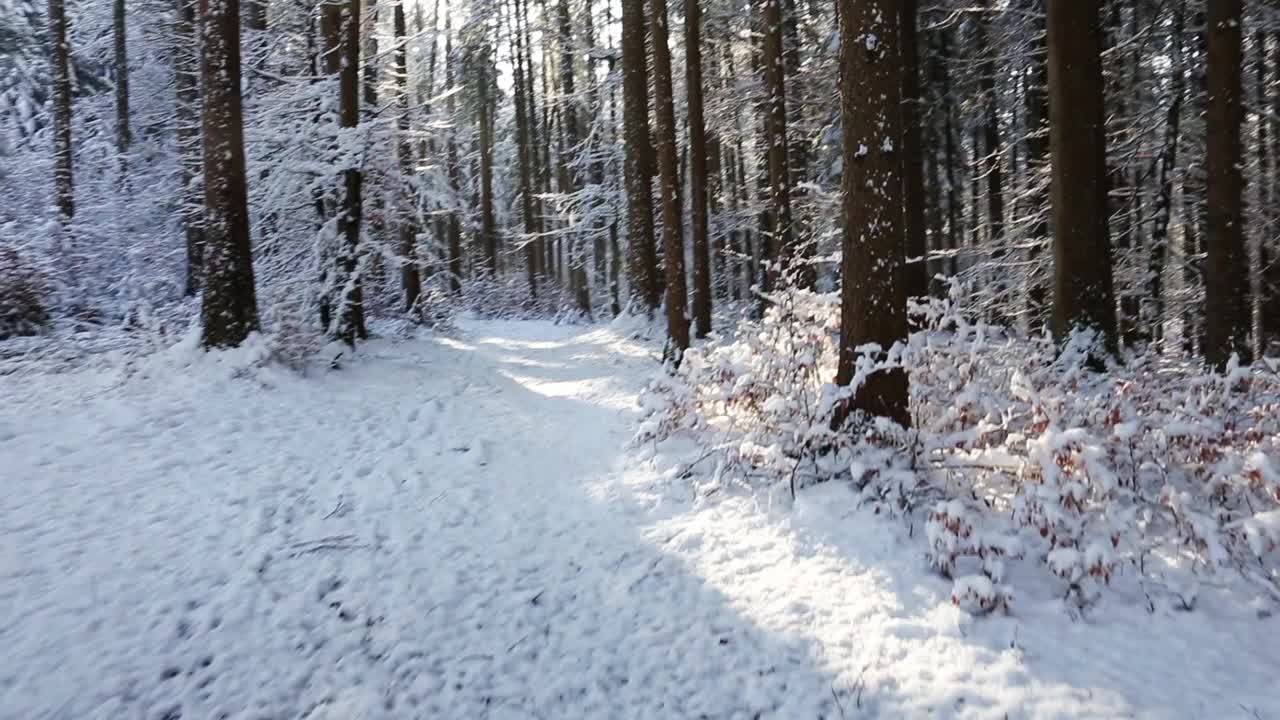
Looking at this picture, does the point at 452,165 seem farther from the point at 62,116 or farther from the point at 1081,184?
the point at 1081,184

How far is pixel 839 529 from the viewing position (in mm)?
4734

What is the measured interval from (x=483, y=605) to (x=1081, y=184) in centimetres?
791

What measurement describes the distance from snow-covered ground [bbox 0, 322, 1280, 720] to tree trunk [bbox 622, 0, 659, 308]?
9.93 m

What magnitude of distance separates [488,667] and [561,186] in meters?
28.5

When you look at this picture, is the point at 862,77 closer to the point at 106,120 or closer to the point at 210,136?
the point at 210,136

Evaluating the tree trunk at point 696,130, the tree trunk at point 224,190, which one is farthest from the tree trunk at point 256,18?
the tree trunk at point 696,130

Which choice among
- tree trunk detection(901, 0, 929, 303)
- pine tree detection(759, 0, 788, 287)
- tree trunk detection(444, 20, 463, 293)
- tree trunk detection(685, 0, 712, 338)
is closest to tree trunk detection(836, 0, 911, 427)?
tree trunk detection(901, 0, 929, 303)

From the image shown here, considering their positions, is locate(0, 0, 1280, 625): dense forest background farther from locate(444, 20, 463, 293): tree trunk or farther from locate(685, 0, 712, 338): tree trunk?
locate(444, 20, 463, 293): tree trunk

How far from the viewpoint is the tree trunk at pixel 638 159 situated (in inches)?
607

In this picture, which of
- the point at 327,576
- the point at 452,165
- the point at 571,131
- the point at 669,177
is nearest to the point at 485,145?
the point at 452,165

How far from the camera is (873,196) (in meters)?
5.50

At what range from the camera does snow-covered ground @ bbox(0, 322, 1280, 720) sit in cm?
325

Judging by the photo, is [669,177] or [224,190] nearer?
[224,190]

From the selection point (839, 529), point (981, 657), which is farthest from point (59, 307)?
point (981, 657)
